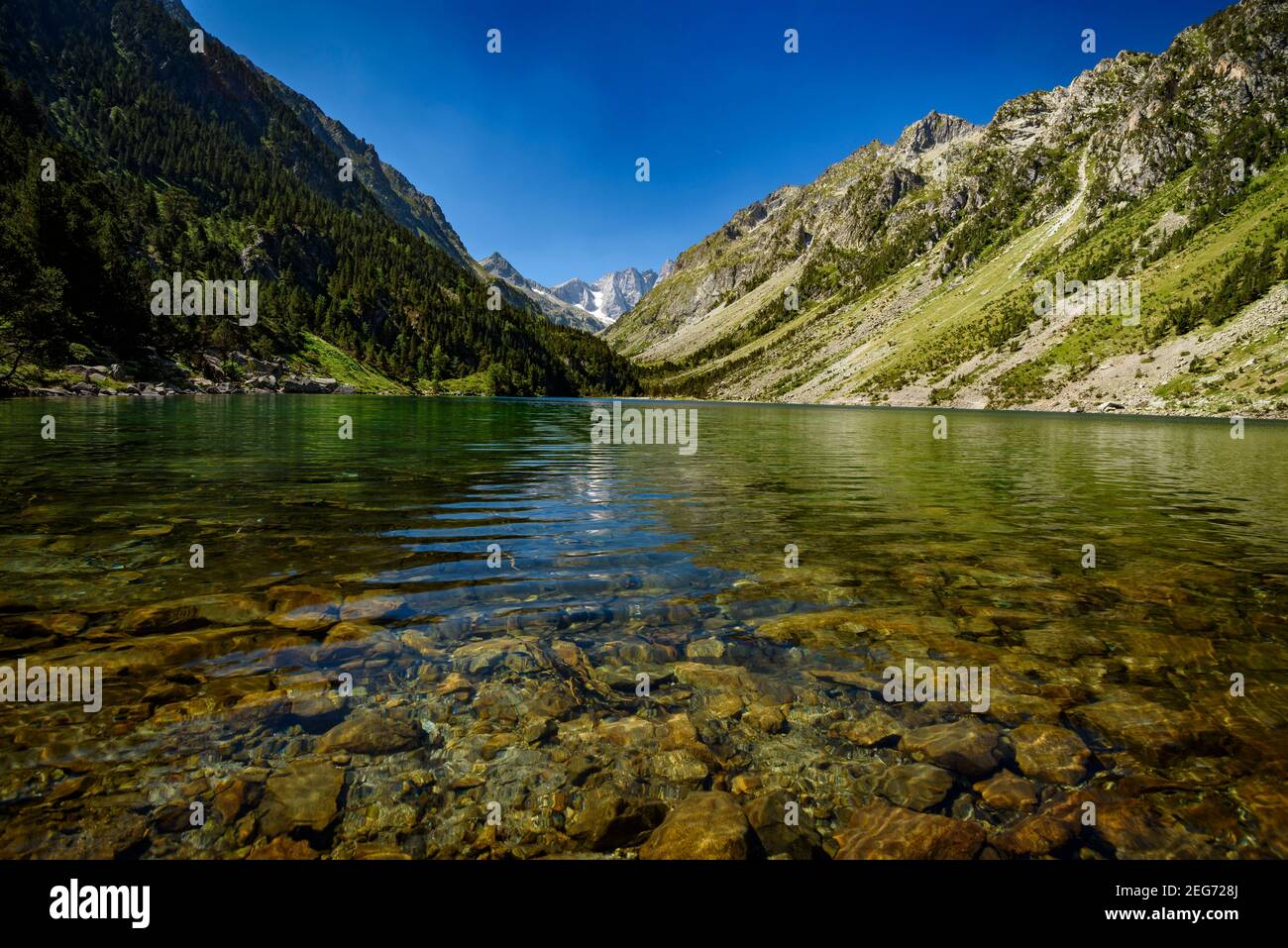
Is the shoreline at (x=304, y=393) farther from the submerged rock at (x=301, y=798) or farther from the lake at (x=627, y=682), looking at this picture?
the submerged rock at (x=301, y=798)

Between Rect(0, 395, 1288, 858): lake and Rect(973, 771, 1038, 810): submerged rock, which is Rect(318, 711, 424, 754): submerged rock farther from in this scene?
Rect(973, 771, 1038, 810): submerged rock

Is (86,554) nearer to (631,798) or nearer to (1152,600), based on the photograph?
(631,798)

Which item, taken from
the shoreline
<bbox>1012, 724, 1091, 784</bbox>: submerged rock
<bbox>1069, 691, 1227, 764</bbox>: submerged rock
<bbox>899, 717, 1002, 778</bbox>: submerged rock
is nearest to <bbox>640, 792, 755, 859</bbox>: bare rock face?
<bbox>899, 717, 1002, 778</bbox>: submerged rock

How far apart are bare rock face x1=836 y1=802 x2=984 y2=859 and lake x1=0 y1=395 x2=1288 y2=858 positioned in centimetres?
2

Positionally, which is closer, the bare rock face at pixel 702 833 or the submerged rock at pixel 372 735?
the bare rock face at pixel 702 833

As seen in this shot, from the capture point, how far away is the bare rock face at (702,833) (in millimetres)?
4988

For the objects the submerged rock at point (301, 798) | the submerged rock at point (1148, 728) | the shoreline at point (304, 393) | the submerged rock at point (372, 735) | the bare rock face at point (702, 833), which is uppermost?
the shoreline at point (304, 393)

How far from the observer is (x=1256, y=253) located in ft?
438

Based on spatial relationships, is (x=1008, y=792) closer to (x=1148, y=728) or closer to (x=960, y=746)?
(x=960, y=746)

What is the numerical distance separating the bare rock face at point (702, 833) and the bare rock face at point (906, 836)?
87cm

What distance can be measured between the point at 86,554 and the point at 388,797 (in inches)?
469

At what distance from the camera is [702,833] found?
5.18 m

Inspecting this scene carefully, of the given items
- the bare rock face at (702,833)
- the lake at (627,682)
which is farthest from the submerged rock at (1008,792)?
the bare rock face at (702,833)
